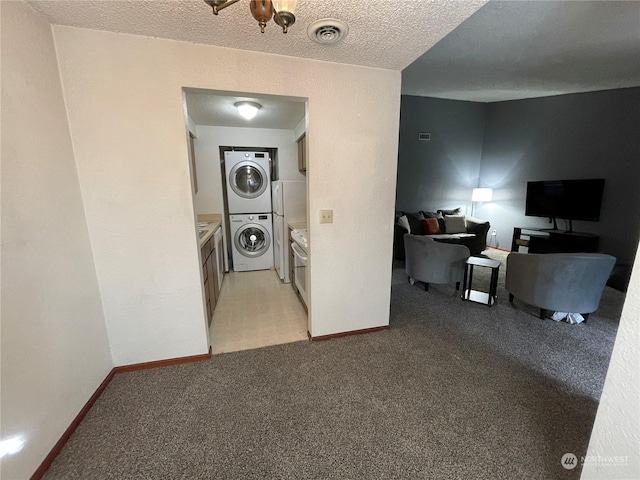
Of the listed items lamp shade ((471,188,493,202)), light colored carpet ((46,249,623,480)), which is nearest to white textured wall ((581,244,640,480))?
light colored carpet ((46,249,623,480))

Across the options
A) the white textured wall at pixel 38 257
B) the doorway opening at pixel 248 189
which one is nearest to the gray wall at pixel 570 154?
the doorway opening at pixel 248 189

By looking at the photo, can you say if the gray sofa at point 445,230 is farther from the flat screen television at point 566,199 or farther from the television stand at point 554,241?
the flat screen television at point 566,199

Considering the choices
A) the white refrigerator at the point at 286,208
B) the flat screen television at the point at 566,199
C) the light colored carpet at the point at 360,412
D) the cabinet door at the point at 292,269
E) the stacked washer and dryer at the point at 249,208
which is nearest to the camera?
the light colored carpet at the point at 360,412

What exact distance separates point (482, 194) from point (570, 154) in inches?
56.0

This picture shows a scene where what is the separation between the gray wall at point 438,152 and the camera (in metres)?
5.09

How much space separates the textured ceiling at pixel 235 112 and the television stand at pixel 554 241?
437 centimetres

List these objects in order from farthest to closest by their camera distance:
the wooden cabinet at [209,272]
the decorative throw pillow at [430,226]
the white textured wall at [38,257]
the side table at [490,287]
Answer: the decorative throw pillow at [430,226] → the side table at [490,287] → the wooden cabinet at [209,272] → the white textured wall at [38,257]

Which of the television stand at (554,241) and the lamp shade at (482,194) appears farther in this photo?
the lamp shade at (482,194)

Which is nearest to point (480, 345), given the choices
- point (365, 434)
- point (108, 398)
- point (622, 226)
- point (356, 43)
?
point (365, 434)

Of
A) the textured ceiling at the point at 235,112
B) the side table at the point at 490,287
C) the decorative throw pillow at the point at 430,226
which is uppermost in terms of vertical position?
the textured ceiling at the point at 235,112

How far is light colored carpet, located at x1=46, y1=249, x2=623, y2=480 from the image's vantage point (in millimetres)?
1212

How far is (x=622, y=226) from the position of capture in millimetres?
3693

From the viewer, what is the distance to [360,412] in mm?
1498

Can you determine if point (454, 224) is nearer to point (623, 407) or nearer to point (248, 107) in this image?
point (248, 107)
